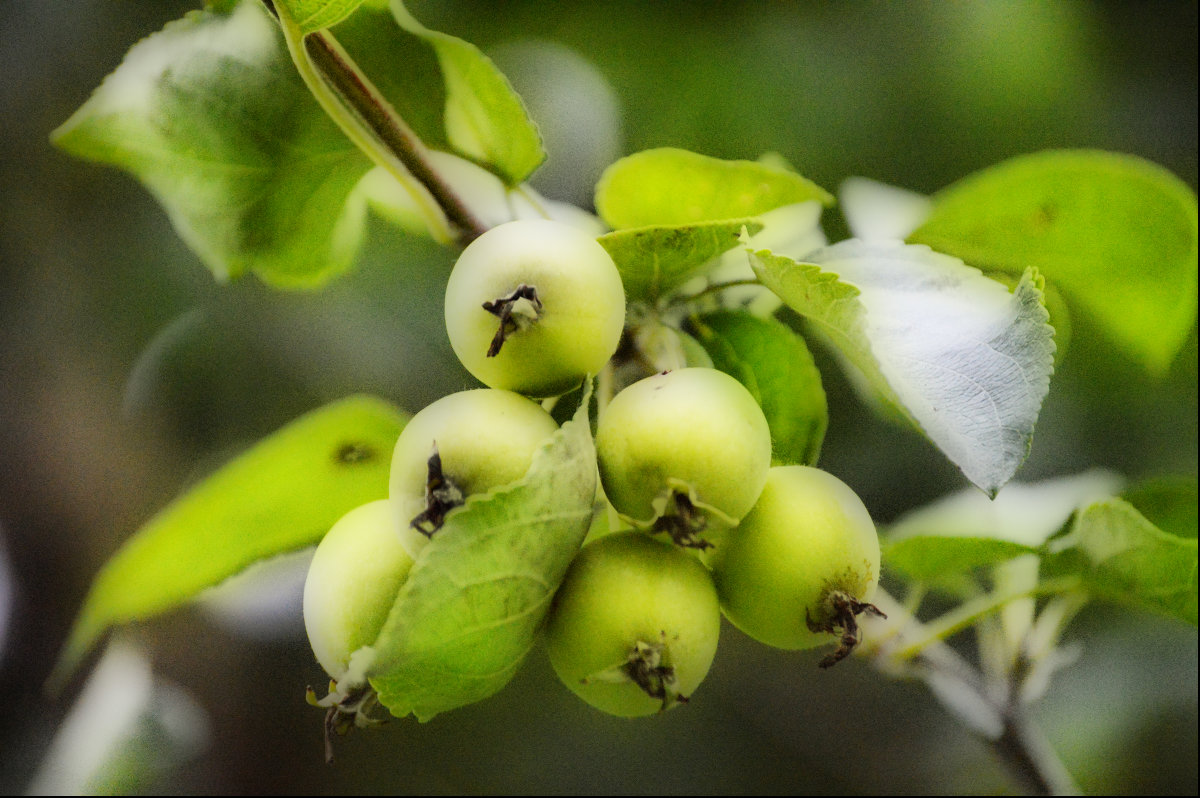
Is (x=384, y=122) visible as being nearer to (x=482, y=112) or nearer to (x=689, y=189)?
(x=482, y=112)

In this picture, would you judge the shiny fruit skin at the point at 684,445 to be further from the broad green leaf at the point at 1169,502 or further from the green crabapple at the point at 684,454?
the broad green leaf at the point at 1169,502

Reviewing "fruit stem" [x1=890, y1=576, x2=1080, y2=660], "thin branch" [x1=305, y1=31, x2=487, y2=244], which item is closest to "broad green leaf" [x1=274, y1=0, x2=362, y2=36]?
"thin branch" [x1=305, y1=31, x2=487, y2=244]

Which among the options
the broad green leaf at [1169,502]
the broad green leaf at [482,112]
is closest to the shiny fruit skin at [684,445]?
the broad green leaf at [482,112]

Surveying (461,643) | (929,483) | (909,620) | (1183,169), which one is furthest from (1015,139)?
(461,643)

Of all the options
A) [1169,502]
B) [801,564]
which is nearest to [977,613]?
[1169,502]

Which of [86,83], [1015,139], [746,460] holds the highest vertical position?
[86,83]

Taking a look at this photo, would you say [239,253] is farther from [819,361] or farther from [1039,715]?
[1039,715]
